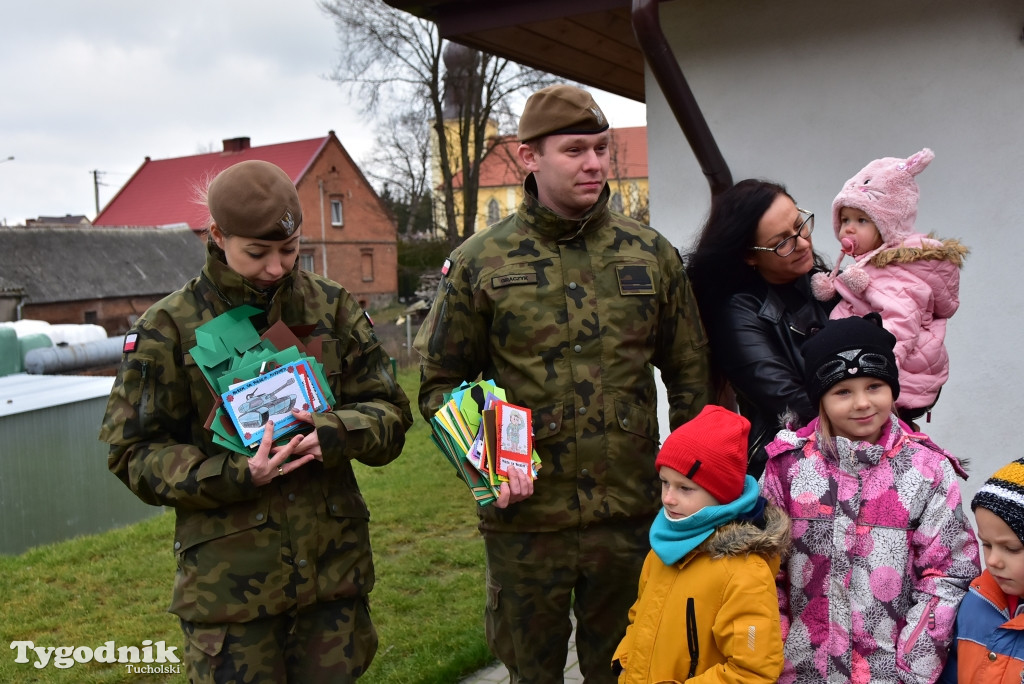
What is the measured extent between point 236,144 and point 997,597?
44300mm

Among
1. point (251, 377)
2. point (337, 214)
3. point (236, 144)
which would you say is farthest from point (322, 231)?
point (251, 377)

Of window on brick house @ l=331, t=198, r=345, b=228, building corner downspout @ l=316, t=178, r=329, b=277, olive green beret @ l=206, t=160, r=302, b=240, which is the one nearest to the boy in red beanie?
A: olive green beret @ l=206, t=160, r=302, b=240

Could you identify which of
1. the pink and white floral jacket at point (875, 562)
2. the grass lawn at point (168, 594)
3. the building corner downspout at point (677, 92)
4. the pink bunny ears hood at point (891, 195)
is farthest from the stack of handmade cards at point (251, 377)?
the building corner downspout at point (677, 92)

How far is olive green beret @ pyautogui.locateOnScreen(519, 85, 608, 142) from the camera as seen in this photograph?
2.75 meters

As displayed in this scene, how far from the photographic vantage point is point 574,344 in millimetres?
2820

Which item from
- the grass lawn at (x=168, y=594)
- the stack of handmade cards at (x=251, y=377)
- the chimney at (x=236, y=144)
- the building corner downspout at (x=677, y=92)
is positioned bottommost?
the grass lawn at (x=168, y=594)

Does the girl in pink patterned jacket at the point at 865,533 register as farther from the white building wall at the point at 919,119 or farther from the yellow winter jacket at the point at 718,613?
the white building wall at the point at 919,119

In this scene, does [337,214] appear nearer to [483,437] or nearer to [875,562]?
[483,437]

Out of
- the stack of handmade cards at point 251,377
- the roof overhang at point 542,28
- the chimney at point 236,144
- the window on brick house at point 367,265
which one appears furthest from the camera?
the chimney at point 236,144

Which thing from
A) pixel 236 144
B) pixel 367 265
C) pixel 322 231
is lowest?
pixel 367 265

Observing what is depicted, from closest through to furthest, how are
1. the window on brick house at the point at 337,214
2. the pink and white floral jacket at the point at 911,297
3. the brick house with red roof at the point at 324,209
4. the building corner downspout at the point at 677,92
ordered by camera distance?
the pink and white floral jacket at the point at 911,297 < the building corner downspout at the point at 677,92 < the brick house with red roof at the point at 324,209 < the window on brick house at the point at 337,214

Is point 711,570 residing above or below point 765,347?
below

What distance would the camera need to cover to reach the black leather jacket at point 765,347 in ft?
8.94

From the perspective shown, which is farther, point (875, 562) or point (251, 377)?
point (251, 377)
